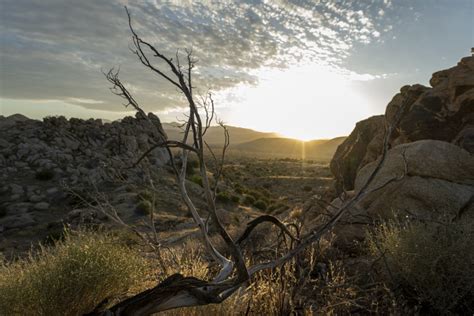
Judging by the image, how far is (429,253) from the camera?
501 cm

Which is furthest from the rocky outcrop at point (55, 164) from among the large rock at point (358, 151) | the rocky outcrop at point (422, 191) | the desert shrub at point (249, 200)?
the large rock at point (358, 151)

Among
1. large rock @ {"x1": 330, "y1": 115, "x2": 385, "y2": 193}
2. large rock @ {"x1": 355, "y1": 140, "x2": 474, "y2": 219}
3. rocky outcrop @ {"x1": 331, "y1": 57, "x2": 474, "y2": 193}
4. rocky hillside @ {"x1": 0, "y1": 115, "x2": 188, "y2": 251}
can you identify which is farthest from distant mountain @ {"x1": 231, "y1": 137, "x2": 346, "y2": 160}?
large rock @ {"x1": 355, "y1": 140, "x2": 474, "y2": 219}

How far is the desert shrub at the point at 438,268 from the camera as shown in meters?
4.62

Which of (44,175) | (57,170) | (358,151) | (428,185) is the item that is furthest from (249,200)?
(428,185)

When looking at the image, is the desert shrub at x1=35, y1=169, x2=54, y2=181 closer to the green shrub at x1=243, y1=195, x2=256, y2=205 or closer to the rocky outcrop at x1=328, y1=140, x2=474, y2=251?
the green shrub at x1=243, y1=195, x2=256, y2=205

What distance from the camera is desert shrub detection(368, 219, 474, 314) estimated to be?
15.2ft

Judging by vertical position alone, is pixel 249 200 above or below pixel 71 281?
below

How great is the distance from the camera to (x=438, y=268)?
16.2ft

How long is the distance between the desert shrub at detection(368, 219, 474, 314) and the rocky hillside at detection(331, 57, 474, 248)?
544 millimetres

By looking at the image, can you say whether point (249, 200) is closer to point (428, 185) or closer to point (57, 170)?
point (57, 170)

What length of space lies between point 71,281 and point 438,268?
4.77m

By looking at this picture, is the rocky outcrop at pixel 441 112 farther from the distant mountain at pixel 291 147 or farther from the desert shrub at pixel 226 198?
the distant mountain at pixel 291 147

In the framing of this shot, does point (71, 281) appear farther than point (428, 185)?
No

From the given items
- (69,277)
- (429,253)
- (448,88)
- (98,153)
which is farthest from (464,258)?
(98,153)
